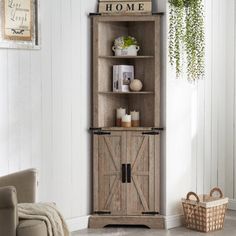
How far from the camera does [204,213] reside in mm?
5570

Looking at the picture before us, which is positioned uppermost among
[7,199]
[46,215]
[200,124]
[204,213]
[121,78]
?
[121,78]

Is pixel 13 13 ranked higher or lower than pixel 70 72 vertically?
higher

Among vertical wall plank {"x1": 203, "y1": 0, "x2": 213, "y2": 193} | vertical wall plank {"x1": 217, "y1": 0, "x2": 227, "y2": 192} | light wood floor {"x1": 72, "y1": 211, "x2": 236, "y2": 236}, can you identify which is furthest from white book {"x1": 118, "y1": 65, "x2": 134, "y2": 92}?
light wood floor {"x1": 72, "y1": 211, "x2": 236, "y2": 236}

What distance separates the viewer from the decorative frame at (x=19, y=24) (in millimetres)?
4980

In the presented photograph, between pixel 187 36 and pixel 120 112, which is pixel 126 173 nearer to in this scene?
pixel 120 112

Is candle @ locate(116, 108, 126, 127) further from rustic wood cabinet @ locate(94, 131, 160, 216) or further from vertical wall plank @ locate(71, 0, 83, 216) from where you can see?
vertical wall plank @ locate(71, 0, 83, 216)

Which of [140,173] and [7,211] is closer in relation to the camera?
[7,211]

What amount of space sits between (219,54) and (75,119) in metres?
1.64

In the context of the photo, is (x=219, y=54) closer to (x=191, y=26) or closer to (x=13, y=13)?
(x=191, y=26)

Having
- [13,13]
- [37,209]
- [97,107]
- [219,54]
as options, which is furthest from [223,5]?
[37,209]

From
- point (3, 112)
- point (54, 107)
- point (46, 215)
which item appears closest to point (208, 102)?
point (54, 107)

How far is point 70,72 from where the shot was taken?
5.50 meters

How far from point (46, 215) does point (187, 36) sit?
7.50 feet

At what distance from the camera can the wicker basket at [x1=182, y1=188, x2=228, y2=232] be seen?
18.2ft
